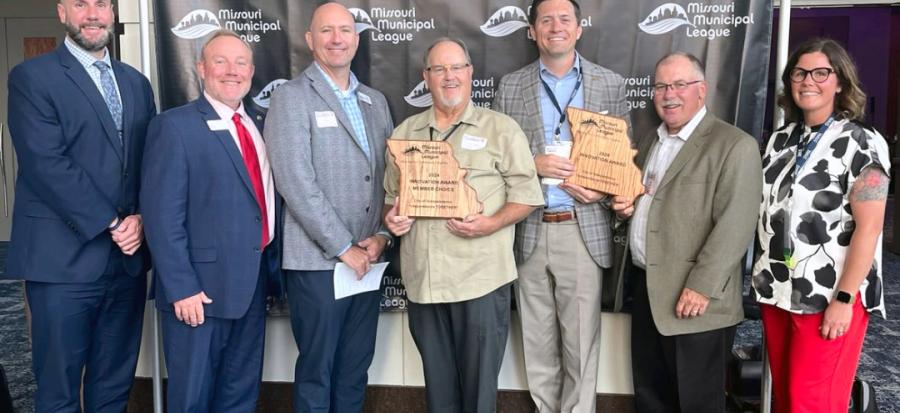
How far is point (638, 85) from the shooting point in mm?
3031

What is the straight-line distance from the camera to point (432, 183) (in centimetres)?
238

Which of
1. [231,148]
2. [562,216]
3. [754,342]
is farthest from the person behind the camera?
[754,342]

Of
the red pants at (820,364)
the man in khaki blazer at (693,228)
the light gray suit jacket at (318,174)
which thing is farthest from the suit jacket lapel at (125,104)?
the red pants at (820,364)

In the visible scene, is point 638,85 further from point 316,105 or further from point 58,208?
point 58,208

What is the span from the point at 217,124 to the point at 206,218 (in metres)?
0.35

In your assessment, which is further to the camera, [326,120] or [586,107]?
[586,107]

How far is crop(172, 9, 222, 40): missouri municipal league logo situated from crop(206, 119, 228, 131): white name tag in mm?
905

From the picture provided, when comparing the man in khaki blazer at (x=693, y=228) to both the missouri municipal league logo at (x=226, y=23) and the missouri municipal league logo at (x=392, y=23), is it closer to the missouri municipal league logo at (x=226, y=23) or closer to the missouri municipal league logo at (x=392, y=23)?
the missouri municipal league logo at (x=392, y=23)

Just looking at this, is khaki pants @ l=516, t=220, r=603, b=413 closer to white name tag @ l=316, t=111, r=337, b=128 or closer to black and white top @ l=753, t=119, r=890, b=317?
black and white top @ l=753, t=119, r=890, b=317

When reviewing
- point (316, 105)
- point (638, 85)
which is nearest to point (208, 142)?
point (316, 105)

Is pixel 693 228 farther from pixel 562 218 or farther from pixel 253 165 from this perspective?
pixel 253 165

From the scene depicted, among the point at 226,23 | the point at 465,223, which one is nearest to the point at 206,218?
the point at 465,223

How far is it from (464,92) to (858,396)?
211 centimetres

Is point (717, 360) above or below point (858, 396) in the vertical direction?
above
